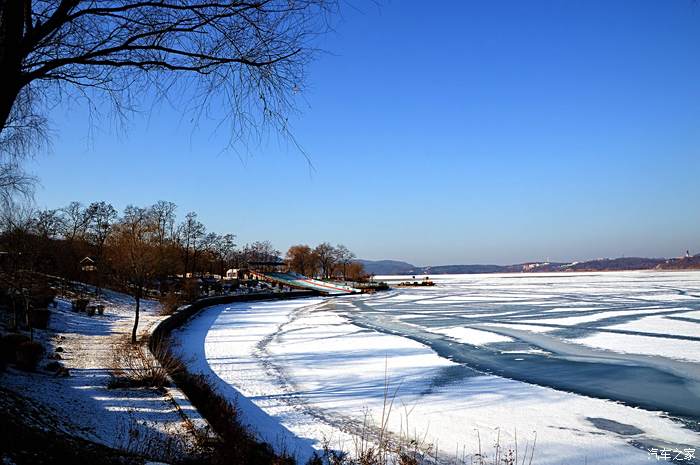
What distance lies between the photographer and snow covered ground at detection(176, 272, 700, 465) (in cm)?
714

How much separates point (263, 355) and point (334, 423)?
272 inches

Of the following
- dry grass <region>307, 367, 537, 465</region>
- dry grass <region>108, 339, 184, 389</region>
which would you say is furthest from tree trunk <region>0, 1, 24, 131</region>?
dry grass <region>108, 339, 184, 389</region>

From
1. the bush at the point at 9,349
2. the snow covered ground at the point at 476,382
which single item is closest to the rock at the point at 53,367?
the bush at the point at 9,349

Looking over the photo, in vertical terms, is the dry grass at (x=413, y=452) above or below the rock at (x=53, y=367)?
below

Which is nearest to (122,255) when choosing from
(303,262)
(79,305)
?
(79,305)

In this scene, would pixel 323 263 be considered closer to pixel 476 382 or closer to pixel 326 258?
pixel 326 258

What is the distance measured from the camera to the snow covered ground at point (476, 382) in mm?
7137

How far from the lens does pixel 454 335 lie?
17.3 meters

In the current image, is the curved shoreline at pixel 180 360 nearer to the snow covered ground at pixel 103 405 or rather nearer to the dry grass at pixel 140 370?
the dry grass at pixel 140 370

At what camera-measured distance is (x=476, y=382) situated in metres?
10.3

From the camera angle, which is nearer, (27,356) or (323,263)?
(27,356)

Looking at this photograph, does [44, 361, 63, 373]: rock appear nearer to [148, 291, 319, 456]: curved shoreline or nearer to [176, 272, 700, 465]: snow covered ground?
[148, 291, 319, 456]: curved shoreline

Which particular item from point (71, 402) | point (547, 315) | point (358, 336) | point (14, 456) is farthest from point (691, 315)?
point (14, 456)

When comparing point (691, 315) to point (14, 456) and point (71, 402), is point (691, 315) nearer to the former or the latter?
point (71, 402)
